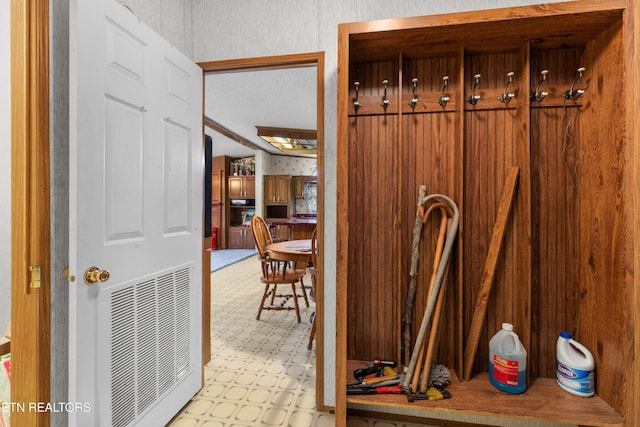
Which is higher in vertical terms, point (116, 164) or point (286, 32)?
point (286, 32)

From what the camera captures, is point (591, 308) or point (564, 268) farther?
point (564, 268)

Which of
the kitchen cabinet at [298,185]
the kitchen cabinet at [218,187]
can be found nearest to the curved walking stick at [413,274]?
the kitchen cabinet at [298,185]

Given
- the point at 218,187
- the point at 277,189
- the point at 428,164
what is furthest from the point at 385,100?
the point at 218,187

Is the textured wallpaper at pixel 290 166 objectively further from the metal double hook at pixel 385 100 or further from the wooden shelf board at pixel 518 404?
the wooden shelf board at pixel 518 404

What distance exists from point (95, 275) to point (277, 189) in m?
7.06

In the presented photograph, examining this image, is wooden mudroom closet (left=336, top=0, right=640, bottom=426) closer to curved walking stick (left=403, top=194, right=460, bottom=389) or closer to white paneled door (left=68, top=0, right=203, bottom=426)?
curved walking stick (left=403, top=194, right=460, bottom=389)

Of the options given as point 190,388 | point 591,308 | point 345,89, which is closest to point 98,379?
point 190,388

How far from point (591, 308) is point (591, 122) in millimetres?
869

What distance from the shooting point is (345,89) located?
1379 mm

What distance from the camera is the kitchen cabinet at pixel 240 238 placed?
27.7ft

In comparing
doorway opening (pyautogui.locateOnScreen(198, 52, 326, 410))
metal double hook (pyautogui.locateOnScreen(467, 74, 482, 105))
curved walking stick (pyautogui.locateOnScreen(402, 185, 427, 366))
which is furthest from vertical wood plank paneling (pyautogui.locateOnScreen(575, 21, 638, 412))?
doorway opening (pyautogui.locateOnScreen(198, 52, 326, 410))

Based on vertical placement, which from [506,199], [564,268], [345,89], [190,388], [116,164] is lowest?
[190,388]

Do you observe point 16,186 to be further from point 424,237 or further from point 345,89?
point 424,237

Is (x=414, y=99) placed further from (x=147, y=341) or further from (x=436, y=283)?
(x=147, y=341)
